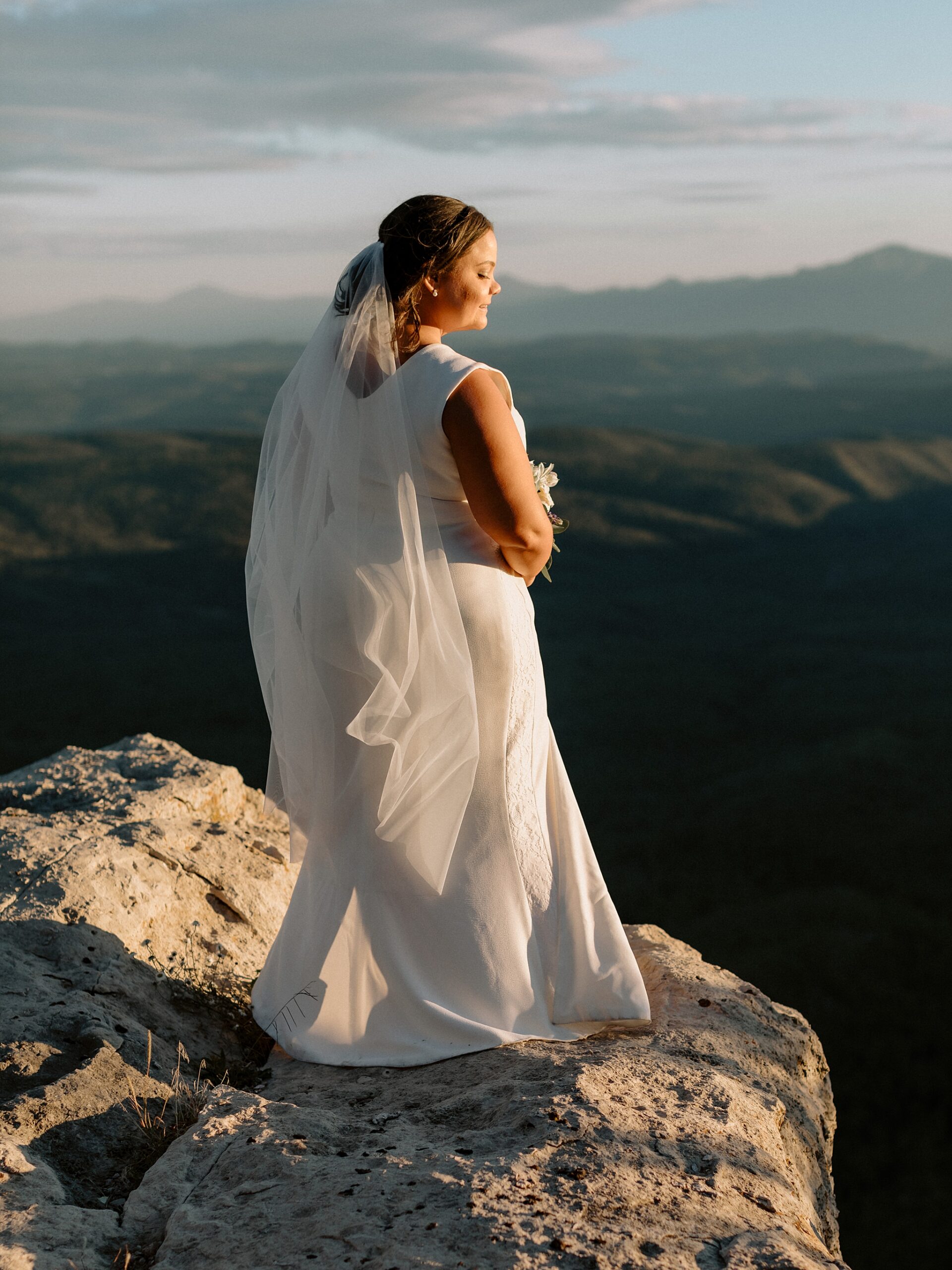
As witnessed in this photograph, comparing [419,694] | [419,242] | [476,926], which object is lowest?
[476,926]

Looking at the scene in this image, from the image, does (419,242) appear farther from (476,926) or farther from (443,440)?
(476,926)

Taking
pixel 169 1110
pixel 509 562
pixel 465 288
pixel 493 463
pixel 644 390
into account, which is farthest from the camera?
pixel 644 390

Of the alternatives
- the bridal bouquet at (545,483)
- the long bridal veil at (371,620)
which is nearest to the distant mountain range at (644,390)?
the bridal bouquet at (545,483)

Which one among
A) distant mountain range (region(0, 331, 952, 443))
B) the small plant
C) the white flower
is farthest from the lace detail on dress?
distant mountain range (region(0, 331, 952, 443))

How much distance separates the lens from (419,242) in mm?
2975

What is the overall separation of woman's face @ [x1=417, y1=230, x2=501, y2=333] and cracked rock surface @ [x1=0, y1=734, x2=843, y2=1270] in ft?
6.54

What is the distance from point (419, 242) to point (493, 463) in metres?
0.63

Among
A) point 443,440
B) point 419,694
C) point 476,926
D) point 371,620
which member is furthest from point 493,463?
point 476,926

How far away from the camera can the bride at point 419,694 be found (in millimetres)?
3010

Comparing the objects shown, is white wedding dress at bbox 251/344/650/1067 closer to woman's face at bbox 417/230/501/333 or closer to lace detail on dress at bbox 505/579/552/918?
lace detail on dress at bbox 505/579/552/918

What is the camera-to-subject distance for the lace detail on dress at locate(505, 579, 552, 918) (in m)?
3.22

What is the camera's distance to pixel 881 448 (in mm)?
54500

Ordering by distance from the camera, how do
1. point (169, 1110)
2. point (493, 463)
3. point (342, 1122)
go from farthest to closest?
1. point (493, 463)
2. point (169, 1110)
3. point (342, 1122)

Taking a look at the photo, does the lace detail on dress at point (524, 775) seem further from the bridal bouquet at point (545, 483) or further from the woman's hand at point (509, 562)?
the bridal bouquet at point (545, 483)
